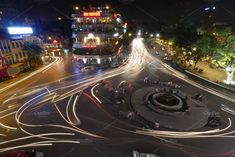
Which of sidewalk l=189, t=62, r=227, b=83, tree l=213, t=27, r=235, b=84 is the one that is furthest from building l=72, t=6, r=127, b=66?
tree l=213, t=27, r=235, b=84

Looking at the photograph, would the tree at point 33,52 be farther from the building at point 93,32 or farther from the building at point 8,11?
the building at point 8,11

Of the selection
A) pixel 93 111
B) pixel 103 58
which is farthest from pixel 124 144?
pixel 103 58

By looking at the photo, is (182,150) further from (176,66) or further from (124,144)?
(176,66)

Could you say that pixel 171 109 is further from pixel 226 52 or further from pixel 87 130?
pixel 226 52

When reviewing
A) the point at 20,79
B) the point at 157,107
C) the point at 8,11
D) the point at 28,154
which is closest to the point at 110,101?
the point at 157,107

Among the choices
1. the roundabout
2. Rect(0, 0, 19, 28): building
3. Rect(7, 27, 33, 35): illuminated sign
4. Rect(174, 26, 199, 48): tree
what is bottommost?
the roundabout

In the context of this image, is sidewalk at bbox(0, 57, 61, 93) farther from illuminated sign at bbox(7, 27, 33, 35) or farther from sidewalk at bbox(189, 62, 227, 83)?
sidewalk at bbox(189, 62, 227, 83)

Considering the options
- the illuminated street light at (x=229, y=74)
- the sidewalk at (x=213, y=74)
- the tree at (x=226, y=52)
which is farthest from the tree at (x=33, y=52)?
the illuminated street light at (x=229, y=74)
